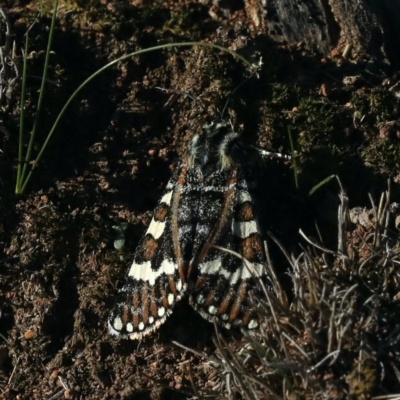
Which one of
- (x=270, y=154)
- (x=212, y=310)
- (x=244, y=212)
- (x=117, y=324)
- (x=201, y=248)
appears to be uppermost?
(x=270, y=154)

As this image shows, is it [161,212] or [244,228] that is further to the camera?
[161,212]

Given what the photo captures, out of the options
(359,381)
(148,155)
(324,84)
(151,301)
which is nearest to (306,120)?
(324,84)

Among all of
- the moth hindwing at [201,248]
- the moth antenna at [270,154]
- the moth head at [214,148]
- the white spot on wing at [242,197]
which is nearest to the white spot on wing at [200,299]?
the moth hindwing at [201,248]

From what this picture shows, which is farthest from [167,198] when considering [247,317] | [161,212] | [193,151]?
[247,317]

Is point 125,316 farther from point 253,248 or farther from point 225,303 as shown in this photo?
point 253,248

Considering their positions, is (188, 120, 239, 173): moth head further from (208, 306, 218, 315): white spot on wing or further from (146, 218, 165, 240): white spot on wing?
(208, 306, 218, 315): white spot on wing

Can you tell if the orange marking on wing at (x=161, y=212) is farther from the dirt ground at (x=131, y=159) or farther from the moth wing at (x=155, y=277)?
the dirt ground at (x=131, y=159)

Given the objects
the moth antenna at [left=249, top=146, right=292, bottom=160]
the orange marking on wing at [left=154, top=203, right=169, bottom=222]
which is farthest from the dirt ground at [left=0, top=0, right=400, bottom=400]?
the orange marking on wing at [left=154, top=203, right=169, bottom=222]
